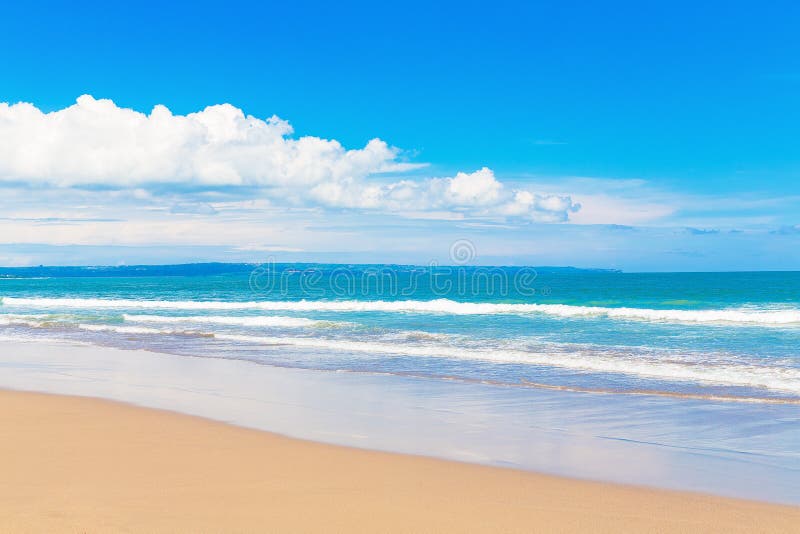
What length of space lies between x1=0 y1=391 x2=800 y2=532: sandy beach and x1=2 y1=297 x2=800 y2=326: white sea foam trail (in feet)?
79.9

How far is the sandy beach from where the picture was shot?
517 cm

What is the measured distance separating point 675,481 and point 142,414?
22.6 feet

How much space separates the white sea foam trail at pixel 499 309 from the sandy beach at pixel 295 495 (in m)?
24.4

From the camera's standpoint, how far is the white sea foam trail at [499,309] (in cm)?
2958

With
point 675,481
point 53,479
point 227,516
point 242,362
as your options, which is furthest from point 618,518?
point 242,362

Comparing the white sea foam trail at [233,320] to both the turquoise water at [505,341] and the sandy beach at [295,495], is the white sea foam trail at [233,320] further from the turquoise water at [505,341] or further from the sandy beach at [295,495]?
the sandy beach at [295,495]

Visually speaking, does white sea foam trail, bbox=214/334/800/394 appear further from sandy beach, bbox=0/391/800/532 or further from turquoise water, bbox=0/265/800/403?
sandy beach, bbox=0/391/800/532

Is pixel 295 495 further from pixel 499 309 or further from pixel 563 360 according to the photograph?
pixel 499 309

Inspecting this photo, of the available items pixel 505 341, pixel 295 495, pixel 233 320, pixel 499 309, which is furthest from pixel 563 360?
pixel 499 309

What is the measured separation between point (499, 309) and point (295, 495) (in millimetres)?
30789

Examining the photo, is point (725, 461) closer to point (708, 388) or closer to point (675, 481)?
point (675, 481)

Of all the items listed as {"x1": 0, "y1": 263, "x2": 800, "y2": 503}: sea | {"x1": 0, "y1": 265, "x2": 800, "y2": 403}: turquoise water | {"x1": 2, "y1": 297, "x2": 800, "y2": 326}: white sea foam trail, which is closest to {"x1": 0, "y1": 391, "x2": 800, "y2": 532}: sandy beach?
{"x1": 0, "y1": 263, "x2": 800, "y2": 503}: sea

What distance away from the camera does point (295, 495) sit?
5848 mm

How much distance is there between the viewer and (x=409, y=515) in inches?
212
